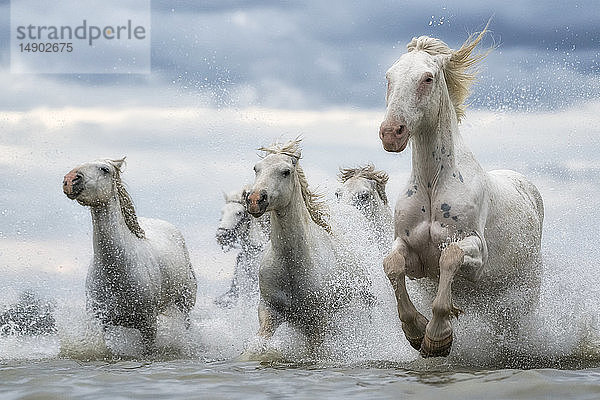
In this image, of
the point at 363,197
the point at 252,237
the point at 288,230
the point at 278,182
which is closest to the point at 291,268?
the point at 288,230

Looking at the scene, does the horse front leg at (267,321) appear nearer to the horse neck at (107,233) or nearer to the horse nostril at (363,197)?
the horse neck at (107,233)

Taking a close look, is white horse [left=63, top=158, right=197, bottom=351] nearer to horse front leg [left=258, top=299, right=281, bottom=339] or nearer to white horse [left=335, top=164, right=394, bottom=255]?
horse front leg [left=258, top=299, right=281, bottom=339]

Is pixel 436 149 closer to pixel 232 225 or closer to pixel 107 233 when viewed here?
pixel 107 233

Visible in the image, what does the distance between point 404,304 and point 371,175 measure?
5.15 meters

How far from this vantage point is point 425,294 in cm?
684

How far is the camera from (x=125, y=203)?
8984mm

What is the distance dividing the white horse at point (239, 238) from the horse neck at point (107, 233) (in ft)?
7.39

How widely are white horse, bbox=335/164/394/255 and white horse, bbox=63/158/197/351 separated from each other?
2.53m

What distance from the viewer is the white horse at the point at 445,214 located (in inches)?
237

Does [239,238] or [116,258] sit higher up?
[239,238]

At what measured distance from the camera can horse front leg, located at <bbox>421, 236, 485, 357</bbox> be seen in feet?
19.1

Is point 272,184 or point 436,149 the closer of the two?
point 436,149

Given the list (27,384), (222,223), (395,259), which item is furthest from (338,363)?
(222,223)

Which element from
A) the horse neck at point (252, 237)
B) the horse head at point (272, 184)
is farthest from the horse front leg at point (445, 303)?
the horse neck at point (252, 237)
